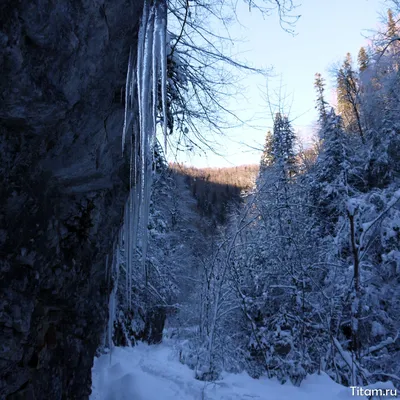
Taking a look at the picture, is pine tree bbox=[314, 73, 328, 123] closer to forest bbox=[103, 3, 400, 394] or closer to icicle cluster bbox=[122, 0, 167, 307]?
forest bbox=[103, 3, 400, 394]

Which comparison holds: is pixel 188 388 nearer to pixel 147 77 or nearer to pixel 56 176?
pixel 56 176

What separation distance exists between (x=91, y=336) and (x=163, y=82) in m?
2.06

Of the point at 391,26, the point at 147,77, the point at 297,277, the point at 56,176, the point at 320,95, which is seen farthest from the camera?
the point at 320,95

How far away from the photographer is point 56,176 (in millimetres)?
1965

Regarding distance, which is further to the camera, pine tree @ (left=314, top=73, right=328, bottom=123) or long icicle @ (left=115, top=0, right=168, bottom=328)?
pine tree @ (left=314, top=73, right=328, bottom=123)

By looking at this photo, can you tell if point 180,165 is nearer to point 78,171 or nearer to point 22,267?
point 78,171

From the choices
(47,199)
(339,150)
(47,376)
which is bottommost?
(47,376)

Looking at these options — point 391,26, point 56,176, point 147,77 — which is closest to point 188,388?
point 56,176

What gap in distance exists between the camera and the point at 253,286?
756cm

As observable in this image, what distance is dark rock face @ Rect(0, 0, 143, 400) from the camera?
1.59 m

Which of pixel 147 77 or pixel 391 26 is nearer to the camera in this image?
pixel 147 77

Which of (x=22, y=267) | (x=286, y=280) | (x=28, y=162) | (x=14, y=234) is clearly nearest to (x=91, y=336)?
(x=22, y=267)

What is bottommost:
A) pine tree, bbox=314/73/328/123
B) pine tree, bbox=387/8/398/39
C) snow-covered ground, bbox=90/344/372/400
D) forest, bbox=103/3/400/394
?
snow-covered ground, bbox=90/344/372/400

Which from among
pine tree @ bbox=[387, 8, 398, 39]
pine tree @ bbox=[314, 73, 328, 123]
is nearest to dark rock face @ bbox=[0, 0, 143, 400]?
pine tree @ bbox=[387, 8, 398, 39]
